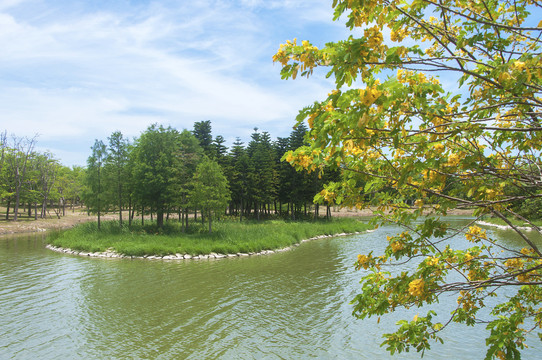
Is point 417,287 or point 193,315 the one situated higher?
point 417,287

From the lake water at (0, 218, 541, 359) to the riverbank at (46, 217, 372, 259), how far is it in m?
2.84

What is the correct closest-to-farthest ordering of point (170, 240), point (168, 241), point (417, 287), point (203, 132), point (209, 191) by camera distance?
point (417, 287) → point (168, 241) → point (170, 240) → point (209, 191) → point (203, 132)

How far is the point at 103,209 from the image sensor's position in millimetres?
30516

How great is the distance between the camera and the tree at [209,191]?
86.1ft

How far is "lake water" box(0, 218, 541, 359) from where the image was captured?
→ 8.62m

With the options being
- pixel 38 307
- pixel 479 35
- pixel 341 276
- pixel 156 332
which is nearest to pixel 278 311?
pixel 156 332

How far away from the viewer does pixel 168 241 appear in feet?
77.3

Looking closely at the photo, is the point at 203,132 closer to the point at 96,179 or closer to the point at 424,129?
the point at 96,179

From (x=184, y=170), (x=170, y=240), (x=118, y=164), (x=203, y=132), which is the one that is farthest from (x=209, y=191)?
(x=203, y=132)

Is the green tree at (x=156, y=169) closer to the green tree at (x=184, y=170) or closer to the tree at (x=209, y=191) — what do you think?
the green tree at (x=184, y=170)

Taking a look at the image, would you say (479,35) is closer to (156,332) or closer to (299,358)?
(299,358)

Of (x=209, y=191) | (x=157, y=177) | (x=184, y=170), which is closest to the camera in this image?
(x=209, y=191)

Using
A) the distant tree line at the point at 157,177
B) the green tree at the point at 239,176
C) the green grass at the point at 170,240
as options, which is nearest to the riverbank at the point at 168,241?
the green grass at the point at 170,240

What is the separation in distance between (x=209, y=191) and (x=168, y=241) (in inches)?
200
